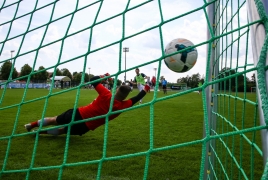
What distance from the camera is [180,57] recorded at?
334cm

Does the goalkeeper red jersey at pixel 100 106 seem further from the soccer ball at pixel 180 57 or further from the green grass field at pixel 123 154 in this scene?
the soccer ball at pixel 180 57

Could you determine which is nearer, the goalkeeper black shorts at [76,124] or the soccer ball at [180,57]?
the soccer ball at [180,57]

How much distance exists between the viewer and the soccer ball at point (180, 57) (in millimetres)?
3258

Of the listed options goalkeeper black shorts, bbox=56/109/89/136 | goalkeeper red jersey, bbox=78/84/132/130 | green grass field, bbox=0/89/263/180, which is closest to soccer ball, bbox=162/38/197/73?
green grass field, bbox=0/89/263/180

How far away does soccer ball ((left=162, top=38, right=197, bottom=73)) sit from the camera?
10.7 ft

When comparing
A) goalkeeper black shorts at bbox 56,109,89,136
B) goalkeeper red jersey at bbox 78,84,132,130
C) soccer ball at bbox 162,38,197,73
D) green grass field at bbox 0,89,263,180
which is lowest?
green grass field at bbox 0,89,263,180

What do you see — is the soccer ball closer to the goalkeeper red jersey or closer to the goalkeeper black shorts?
the goalkeeper red jersey

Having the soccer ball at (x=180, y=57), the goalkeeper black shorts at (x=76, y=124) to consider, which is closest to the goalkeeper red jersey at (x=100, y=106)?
the goalkeeper black shorts at (x=76, y=124)

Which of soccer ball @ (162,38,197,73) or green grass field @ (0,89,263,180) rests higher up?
soccer ball @ (162,38,197,73)

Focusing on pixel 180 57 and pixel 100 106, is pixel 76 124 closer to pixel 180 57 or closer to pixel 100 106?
pixel 100 106

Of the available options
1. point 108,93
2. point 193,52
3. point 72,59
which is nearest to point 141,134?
point 108,93

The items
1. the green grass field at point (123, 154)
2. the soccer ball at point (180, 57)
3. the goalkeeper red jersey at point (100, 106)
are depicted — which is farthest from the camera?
the goalkeeper red jersey at point (100, 106)

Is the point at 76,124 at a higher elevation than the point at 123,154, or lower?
higher

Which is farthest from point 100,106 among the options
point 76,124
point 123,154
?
point 123,154
